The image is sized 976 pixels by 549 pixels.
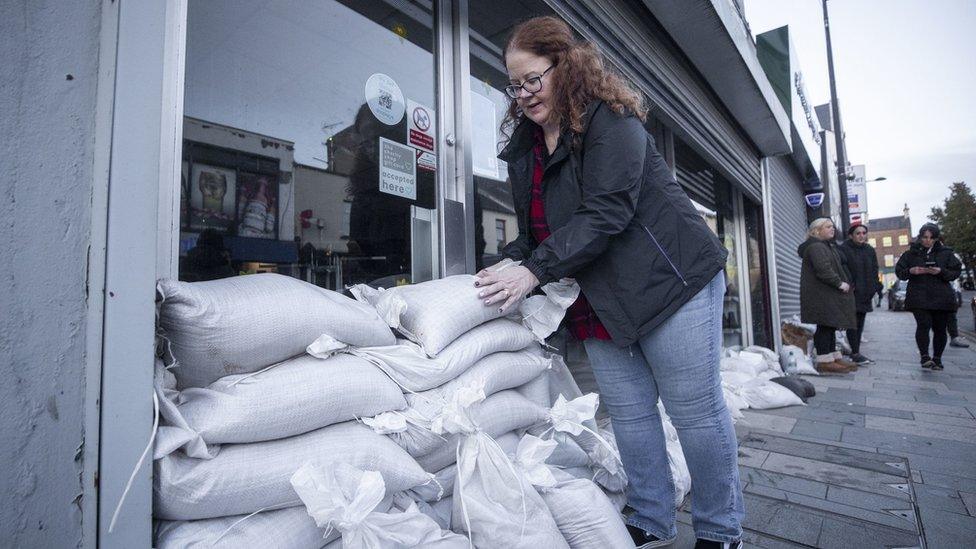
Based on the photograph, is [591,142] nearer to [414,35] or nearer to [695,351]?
[695,351]

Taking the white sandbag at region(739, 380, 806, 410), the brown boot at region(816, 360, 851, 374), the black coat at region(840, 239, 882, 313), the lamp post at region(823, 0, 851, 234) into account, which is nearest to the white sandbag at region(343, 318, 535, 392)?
the white sandbag at region(739, 380, 806, 410)

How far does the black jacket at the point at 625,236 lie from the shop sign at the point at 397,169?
0.85 meters

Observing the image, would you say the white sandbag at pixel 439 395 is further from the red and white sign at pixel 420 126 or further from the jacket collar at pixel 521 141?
the red and white sign at pixel 420 126

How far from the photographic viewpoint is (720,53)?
13.2 ft

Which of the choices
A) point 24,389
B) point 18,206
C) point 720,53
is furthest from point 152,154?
point 720,53

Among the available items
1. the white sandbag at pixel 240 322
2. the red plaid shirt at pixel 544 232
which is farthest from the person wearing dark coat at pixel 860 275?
the white sandbag at pixel 240 322

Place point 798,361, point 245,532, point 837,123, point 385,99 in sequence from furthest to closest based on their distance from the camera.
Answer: point 837,123 → point 798,361 → point 385,99 → point 245,532

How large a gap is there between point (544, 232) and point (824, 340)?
508 cm

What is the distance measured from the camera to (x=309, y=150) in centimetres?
169

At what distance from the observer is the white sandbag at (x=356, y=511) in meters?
0.86

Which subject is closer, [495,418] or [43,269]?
[43,269]

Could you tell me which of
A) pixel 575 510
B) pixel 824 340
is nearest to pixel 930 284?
pixel 824 340

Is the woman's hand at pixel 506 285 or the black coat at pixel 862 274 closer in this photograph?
the woman's hand at pixel 506 285

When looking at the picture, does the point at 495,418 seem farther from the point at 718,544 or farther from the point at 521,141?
the point at 521,141
